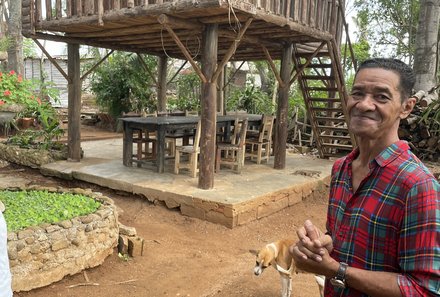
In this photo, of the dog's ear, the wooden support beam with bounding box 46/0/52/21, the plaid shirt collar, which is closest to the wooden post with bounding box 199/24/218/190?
the dog's ear

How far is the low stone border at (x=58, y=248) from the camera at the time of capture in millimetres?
3518

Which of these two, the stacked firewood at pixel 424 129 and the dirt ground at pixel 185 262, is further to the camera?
the stacked firewood at pixel 424 129

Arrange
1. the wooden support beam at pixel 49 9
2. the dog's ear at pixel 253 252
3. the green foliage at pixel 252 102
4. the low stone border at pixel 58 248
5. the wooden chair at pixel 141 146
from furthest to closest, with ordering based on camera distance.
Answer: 1. the green foliage at pixel 252 102
2. the wooden chair at pixel 141 146
3. the wooden support beam at pixel 49 9
4. the dog's ear at pixel 253 252
5. the low stone border at pixel 58 248

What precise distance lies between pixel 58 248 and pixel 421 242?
3.43 meters

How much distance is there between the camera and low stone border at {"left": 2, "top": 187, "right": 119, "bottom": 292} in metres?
3.52

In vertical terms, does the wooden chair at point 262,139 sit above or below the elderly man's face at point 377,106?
below

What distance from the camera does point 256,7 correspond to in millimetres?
5508

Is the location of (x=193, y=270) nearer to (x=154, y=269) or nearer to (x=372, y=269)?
(x=154, y=269)

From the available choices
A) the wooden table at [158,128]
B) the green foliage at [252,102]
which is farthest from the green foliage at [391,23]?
the wooden table at [158,128]

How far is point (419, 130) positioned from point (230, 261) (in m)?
6.92

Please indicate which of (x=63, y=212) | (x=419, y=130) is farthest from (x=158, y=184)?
(x=419, y=130)

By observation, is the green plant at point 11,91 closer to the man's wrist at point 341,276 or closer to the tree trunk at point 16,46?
the man's wrist at point 341,276

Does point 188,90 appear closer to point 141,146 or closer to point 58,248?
point 141,146

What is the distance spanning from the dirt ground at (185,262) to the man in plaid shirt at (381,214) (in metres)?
2.63
